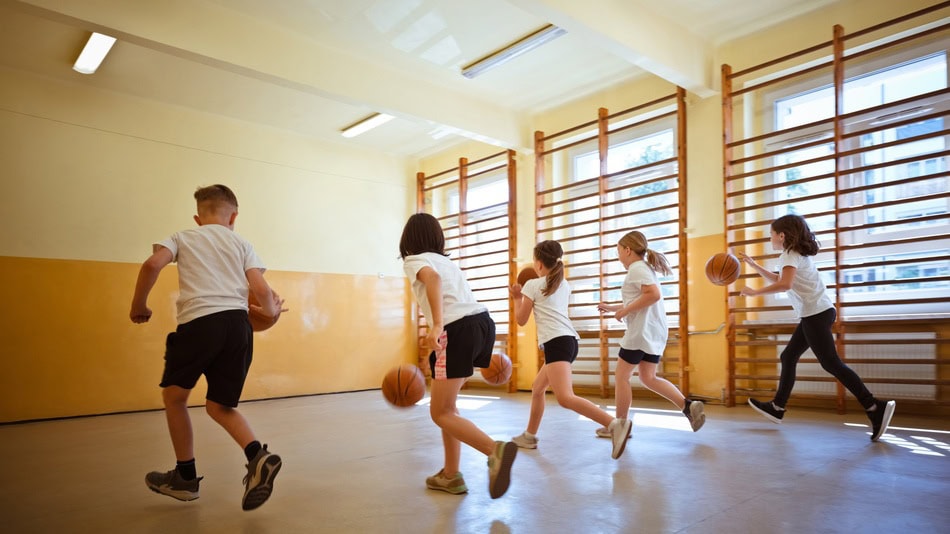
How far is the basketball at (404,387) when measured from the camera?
2869 millimetres

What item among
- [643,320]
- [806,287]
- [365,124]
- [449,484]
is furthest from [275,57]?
[806,287]

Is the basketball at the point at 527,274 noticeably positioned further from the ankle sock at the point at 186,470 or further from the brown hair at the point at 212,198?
the ankle sock at the point at 186,470

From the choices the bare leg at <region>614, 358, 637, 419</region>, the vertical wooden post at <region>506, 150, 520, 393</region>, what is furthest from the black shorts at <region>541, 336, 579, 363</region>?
the vertical wooden post at <region>506, 150, 520, 393</region>

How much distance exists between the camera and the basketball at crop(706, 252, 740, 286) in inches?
183

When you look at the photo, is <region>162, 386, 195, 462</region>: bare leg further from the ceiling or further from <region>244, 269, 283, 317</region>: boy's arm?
the ceiling

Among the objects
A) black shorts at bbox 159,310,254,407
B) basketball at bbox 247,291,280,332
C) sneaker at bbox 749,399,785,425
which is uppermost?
basketball at bbox 247,291,280,332

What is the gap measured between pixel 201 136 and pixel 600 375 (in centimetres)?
548

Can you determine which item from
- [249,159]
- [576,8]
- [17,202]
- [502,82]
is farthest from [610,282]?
[17,202]

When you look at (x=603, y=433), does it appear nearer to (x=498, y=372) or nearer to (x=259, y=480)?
(x=498, y=372)

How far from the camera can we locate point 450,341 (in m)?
2.49

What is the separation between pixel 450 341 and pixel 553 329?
3.80 ft

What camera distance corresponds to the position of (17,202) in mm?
5902

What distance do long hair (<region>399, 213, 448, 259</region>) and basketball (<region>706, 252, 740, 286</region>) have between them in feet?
9.40

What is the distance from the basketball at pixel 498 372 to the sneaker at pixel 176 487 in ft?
5.61
